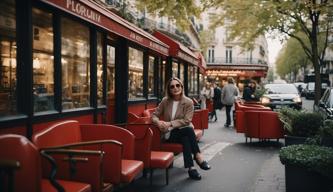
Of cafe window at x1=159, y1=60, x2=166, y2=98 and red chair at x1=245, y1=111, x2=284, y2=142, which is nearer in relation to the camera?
red chair at x1=245, y1=111, x2=284, y2=142

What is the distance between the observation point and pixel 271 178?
25.1 ft

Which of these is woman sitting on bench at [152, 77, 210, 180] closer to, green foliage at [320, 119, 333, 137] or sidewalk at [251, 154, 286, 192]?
sidewalk at [251, 154, 286, 192]

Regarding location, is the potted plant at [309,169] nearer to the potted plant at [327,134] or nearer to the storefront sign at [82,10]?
the potted plant at [327,134]

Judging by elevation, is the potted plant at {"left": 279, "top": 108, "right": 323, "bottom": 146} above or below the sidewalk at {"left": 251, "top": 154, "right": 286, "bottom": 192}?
above

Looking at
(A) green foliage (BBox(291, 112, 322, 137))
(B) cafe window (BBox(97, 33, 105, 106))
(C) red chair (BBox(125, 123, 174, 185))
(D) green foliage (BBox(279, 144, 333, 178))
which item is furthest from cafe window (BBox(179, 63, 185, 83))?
(D) green foliage (BBox(279, 144, 333, 178))

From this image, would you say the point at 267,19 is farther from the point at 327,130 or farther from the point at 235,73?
the point at 235,73

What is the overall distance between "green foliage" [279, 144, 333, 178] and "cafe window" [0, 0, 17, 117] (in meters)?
3.70

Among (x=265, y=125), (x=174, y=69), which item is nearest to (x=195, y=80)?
(x=174, y=69)

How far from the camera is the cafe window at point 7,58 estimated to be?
6.02 meters

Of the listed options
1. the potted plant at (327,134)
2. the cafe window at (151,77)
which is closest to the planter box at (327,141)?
the potted plant at (327,134)

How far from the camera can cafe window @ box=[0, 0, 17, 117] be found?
6.02 metres

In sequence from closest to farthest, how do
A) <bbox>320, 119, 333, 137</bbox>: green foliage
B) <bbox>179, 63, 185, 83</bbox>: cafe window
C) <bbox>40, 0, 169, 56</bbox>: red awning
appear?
<bbox>40, 0, 169, 56</bbox>: red awning → <bbox>320, 119, 333, 137</bbox>: green foliage → <bbox>179, 63, 185, 83</bbox>: cafe window

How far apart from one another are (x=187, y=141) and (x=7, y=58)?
3.29 meters

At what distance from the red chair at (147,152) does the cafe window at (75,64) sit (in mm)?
1371
